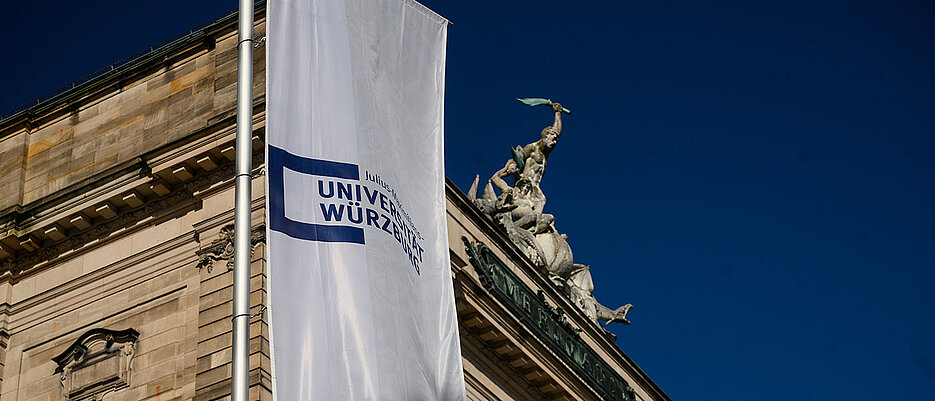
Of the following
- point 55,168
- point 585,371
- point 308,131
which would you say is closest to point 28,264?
point 55,168

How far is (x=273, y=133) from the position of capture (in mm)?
14242

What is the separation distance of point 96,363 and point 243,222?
45.8 feet

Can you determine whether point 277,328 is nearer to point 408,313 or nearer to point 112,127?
point 408,313

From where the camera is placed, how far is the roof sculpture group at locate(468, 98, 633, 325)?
121ft

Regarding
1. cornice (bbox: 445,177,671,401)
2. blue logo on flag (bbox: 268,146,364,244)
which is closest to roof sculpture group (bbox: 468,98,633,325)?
cornice (bbox: 445,177,671,401)

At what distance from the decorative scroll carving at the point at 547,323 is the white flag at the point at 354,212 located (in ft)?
47.4

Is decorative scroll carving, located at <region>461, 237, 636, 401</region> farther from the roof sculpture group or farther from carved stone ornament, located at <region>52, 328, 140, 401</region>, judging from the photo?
carved stone ornament, located at <region>52, 328, 140, 401</region>

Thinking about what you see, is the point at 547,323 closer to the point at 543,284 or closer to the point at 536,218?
the point at 543,284

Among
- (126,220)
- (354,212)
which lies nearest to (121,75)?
(126,220)

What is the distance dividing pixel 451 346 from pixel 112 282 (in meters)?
13.6

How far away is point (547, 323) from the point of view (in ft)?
112

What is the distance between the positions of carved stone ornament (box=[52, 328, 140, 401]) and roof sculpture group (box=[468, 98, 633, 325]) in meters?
11.7

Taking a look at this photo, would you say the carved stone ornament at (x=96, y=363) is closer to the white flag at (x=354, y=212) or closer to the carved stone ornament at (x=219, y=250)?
the carved stone ornament at (x=219, y=250)

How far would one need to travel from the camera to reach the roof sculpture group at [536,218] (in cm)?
3678
